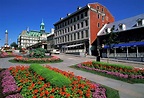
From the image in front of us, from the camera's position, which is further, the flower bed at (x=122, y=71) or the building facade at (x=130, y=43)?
the building facade at (x=130, y=43)

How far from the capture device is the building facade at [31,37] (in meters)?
114

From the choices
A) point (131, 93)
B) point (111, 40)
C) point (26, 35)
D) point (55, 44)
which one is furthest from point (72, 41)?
point (26, 35)

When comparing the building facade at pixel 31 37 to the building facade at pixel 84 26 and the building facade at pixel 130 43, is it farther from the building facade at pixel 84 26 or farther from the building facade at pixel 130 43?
the building facade at pixel 130 43

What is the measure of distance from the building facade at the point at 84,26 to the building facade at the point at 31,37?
6569 centimetres

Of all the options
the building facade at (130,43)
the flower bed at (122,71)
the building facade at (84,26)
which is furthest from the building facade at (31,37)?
the flower bed at (122,71)

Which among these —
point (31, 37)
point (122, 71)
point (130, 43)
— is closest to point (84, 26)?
point (130, 43)

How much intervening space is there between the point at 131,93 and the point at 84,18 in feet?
124

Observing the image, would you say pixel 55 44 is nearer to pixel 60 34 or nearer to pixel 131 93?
pixel 60 34

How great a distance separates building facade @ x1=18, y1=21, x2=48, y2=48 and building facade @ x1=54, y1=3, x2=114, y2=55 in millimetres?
65690

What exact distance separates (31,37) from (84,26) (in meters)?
87.9

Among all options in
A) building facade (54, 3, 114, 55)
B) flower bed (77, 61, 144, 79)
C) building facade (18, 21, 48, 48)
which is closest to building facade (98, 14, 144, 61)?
building facade (54, 3, 114, 55)

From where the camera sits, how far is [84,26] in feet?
138

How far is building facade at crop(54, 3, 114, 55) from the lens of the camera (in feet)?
132

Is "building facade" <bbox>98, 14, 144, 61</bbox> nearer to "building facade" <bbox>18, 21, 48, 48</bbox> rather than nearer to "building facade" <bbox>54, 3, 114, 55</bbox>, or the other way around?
"building facade" <bbox>54, 3, 114, 55</bbox>
